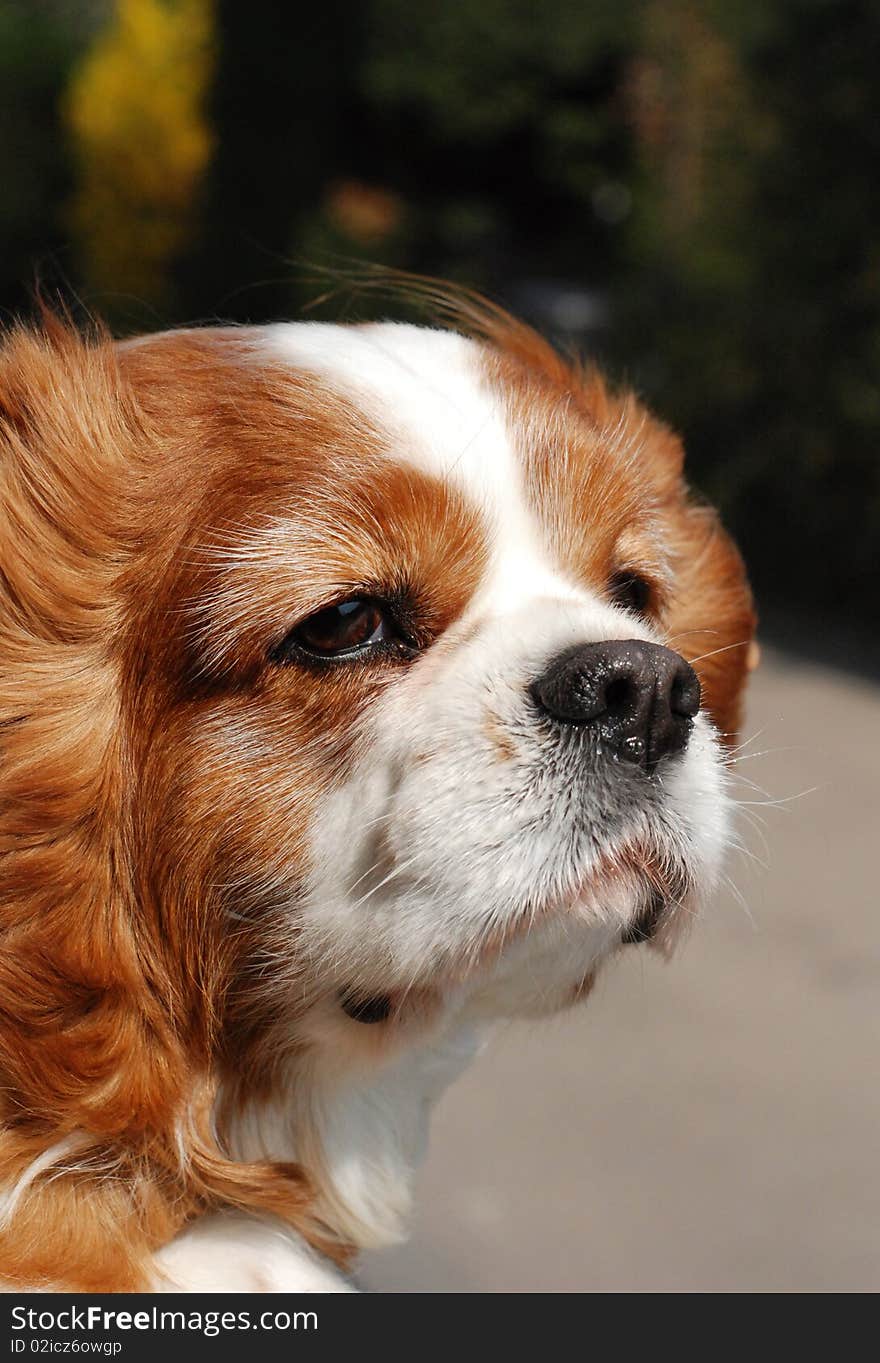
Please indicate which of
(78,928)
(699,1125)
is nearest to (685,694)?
(78,928)

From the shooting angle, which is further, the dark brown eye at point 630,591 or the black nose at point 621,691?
the dark brown eye at point 630,591

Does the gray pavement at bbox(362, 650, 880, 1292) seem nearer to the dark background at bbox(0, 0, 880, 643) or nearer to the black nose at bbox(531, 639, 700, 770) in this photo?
the black nose at bbox(531, 639, 700, 770)

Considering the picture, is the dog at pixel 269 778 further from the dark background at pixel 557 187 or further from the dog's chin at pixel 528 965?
the dark background at pixel 557 187

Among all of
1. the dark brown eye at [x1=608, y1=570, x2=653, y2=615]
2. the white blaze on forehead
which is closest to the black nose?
the white blaze on forehead

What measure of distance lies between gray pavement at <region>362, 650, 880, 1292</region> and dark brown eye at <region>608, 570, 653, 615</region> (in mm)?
1116

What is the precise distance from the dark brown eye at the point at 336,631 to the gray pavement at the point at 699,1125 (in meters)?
1.49

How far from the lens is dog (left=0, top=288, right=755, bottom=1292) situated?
2.35 metres

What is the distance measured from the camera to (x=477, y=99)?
18266 millimetres

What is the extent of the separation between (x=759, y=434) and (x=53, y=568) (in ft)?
26.7

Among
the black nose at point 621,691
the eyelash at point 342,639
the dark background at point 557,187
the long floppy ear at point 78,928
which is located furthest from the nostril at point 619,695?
the dark background at point 557,187

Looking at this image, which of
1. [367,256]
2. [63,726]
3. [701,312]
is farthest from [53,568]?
[367,256]

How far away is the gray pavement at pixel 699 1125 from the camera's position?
4.48 meters
